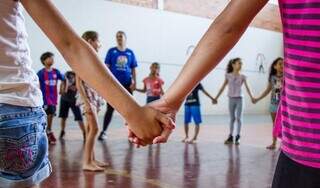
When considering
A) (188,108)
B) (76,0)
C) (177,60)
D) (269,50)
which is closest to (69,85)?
(188,108)

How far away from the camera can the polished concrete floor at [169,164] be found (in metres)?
4.85

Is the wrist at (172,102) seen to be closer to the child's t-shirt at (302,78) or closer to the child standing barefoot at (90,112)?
the child's t-shirt at (302,78)

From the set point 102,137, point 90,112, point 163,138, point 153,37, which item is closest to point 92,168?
point 90,112

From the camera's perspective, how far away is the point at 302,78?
4.47ft

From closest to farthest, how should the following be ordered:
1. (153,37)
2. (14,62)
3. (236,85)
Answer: (14,62), (236,85), (153,37)

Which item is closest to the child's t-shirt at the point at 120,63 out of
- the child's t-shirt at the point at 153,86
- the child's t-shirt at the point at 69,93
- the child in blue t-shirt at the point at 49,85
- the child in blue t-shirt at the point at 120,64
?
the child in blue t-shirt at the point at 120,64

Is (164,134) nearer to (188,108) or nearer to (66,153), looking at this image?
(66,153)

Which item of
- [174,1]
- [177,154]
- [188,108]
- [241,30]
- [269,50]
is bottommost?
[177,154]

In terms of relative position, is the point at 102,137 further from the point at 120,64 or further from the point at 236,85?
the point at 236,85

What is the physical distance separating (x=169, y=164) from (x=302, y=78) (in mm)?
4788

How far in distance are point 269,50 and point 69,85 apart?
11.8m

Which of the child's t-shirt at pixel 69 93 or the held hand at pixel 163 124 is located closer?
the held hand at pixel 163 124

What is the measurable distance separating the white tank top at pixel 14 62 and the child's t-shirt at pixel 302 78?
32.9 inches

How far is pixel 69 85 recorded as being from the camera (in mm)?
9328
